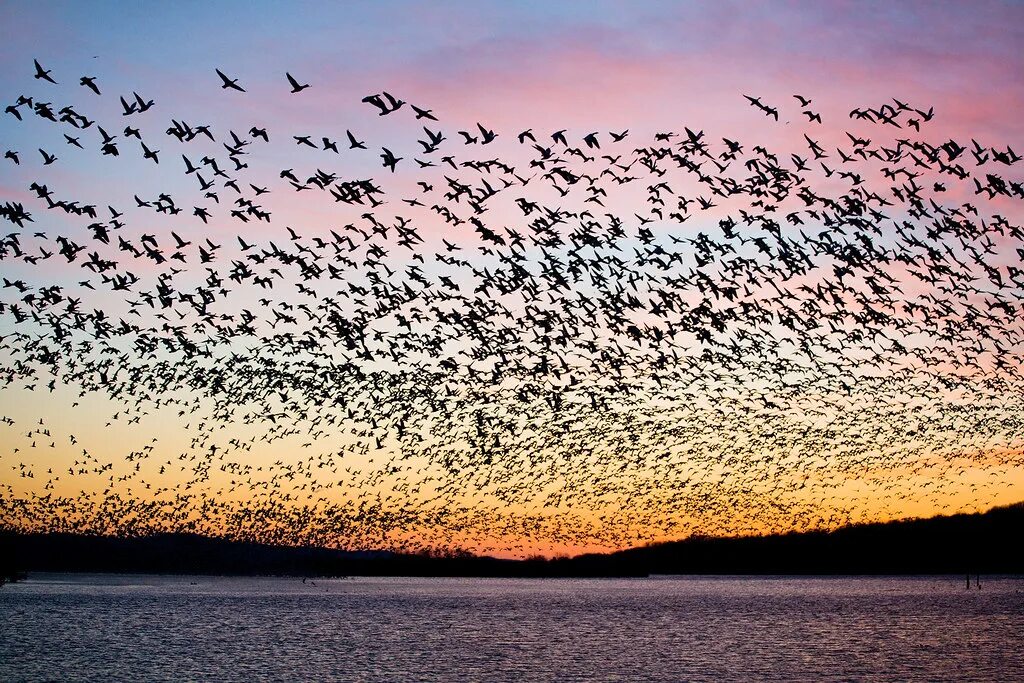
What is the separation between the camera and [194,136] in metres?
25.3

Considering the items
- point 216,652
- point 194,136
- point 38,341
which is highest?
point 194,136

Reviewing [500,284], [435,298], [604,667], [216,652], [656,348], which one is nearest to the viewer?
[500,284]

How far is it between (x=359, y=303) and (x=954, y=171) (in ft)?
57.8

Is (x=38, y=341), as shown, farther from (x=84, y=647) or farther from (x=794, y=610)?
(x=794, y=610)

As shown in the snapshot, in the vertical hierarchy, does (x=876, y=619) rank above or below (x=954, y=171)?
below

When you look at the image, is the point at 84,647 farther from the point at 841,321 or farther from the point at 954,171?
the point at 954,171

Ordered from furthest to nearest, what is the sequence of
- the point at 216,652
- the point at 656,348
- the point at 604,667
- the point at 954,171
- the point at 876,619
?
the point at 876,619
the point at 216,652
the point at 604,667
the point at 656,348
the point at 954,171

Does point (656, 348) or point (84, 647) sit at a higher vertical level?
point (656, 348)

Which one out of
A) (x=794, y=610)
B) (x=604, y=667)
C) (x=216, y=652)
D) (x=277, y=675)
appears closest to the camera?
(x=277, y=675)

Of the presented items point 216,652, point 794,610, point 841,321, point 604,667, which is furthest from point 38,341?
point 794,610

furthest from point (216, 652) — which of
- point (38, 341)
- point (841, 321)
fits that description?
point (841, 321)

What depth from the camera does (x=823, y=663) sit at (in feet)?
228

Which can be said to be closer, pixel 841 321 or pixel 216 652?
pixel 841 321

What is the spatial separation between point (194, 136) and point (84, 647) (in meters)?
67.5
